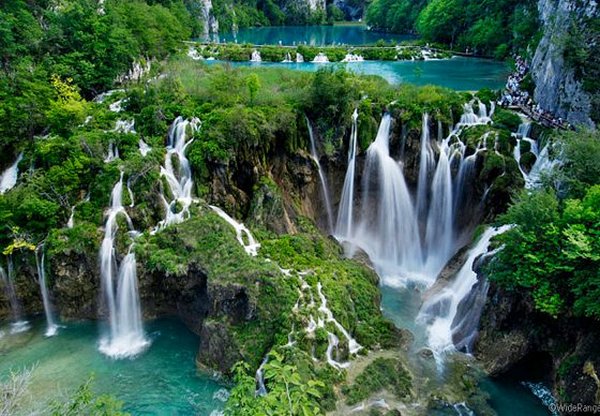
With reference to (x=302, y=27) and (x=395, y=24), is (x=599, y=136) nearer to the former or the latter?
(x=395, y=24)

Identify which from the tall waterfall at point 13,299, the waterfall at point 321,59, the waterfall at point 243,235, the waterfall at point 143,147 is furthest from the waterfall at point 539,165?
the waterfall at point 321,59

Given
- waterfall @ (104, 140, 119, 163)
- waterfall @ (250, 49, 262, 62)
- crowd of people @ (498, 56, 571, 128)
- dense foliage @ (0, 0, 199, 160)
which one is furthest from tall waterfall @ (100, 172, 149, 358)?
waterfall @ (250, 49, 262, 62)

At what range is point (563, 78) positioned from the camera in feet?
81.5

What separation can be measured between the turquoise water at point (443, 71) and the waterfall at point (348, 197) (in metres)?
14.8

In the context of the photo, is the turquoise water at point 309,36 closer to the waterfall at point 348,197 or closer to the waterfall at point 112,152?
the waterfall at point 348,197

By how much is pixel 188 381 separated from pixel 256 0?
369 feet

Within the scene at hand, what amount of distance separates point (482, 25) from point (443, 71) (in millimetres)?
15424

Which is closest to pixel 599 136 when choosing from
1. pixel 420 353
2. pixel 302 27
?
pixel 420 353

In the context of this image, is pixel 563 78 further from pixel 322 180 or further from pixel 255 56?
pixel 255 56

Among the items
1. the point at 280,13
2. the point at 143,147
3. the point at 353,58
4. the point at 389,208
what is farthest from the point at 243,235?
the point at 280,13

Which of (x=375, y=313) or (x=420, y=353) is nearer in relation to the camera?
(x=420, y=353)

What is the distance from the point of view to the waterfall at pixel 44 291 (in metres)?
18.6

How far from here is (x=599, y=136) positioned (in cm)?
1739

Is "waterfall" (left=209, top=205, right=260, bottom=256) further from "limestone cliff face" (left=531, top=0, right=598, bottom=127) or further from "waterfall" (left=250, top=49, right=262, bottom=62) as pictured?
"waterfall" (left=250, top=49, right=262, bottom=62)
